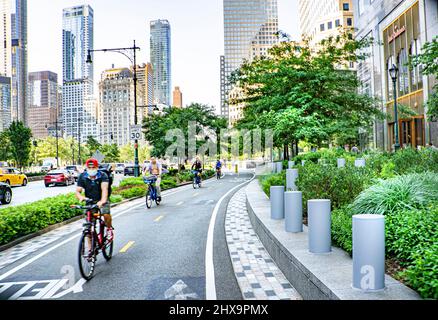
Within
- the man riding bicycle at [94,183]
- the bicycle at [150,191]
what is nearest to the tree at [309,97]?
the bicycle at [150,191]

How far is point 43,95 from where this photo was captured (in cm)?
8700

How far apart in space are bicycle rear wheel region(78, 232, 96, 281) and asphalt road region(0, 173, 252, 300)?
15 cm

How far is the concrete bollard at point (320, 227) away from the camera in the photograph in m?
5.68

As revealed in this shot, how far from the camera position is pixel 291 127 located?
755 inches

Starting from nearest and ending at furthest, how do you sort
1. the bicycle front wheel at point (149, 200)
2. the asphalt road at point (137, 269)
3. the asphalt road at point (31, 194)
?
the asphalt road at point (137, 269)
the bicycle front wheel at point (149, 200)
the asphalt road at point (31, 194)

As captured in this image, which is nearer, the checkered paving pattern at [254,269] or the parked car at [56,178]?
the checkered paving pattern at [254,269]

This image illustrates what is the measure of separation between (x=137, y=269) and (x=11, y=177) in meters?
29.6

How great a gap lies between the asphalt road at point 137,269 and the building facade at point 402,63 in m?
22.3

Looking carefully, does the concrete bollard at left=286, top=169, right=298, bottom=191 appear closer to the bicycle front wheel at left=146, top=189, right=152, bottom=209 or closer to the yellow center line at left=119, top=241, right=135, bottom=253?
the yellow center line at left=119, top=241, right=135, bottom=253

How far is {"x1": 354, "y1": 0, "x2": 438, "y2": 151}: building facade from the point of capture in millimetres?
32188

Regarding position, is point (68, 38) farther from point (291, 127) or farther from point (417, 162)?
point (417, 162)

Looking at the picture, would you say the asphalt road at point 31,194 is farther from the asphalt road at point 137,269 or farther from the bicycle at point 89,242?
the bicycle at point 89,242
